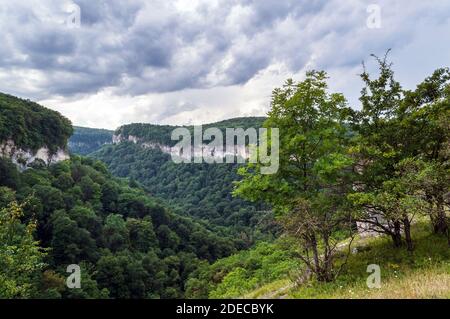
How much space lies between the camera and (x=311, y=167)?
48.0 feet

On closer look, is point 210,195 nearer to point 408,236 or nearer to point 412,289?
point 408,236

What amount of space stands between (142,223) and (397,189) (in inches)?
2761

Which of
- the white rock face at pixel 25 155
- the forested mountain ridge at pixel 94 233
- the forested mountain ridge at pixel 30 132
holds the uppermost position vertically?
the forested mountain ridge at pixel 30 132

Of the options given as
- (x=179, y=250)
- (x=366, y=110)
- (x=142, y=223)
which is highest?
(x=366, y=110)

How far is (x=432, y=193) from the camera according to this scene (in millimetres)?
13430

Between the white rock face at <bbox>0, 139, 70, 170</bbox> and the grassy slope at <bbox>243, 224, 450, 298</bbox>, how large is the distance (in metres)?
71.3

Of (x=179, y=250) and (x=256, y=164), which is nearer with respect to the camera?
(x=256, y=164)

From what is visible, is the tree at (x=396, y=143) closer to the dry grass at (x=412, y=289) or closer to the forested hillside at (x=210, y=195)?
the dry grass at (x=412, y=289)

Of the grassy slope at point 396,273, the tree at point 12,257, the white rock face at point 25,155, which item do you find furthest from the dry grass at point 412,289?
the white rock face at point 25,155

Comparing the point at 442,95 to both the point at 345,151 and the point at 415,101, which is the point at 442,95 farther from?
the point at 345,151

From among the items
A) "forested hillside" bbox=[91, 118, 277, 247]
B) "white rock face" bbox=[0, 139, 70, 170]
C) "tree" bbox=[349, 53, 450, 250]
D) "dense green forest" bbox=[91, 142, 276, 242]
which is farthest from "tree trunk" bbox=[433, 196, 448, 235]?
"dense green forest" bbox=[91, 142, 276, 242]

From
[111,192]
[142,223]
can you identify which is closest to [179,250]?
[142,223]

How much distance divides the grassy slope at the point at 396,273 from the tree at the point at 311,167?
1021 millimetres

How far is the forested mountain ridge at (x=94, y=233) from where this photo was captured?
55.6m
